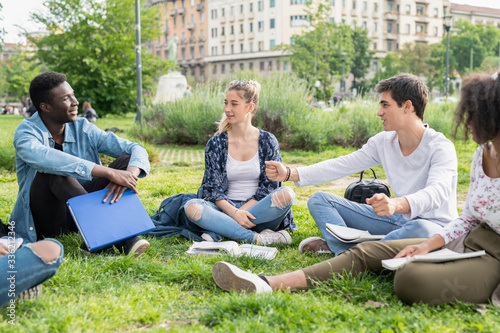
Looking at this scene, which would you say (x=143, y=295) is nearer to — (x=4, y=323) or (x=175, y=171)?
(x=4, y=323)

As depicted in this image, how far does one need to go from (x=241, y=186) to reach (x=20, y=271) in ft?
8.11

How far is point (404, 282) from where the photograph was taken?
112 inches

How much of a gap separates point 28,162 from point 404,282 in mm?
2782

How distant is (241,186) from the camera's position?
4785 millimetres

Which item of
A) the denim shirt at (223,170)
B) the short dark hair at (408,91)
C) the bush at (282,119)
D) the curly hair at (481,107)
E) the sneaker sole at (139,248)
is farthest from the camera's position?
the bush at (282,119)

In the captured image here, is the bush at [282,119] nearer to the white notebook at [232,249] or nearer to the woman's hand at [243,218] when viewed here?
the woman's hand at [243,218]

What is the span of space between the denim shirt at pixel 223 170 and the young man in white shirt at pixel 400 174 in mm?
507

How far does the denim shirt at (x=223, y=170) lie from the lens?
4664 mm

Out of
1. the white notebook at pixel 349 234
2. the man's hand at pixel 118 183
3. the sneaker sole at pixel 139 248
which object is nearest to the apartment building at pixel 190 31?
the man's hand at pixel 118 183

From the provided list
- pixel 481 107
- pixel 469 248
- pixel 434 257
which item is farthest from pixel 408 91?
pixel 434 257

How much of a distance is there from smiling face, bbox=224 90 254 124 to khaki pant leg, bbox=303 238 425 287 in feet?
6.40

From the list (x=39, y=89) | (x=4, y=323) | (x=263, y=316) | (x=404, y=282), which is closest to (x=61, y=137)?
(x=39, y=89)

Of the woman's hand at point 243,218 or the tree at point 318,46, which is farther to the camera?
the tree at point 318,46

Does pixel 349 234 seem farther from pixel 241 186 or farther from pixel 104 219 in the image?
pixel 104 219
